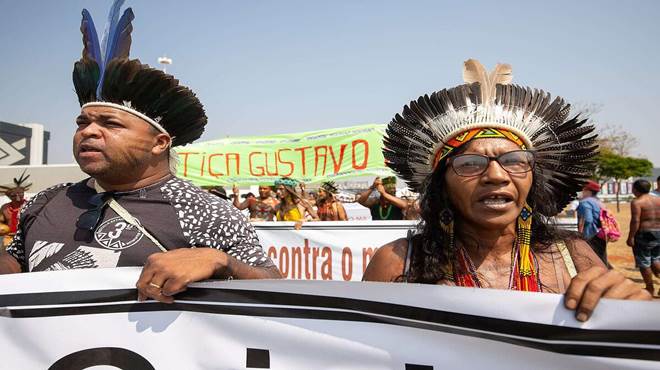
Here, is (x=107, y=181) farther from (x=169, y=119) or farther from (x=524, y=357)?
(x=524, y=357)

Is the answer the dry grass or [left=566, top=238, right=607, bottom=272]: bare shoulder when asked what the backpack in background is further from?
[left=566, top=238, right=607, bottom=272]: bare shoulder

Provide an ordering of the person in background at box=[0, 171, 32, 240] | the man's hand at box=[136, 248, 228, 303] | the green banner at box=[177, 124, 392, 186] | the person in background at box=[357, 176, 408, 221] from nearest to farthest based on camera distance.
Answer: the man's hand at box=[136, 248, 228, 303]
the green banner at box=[177, 124, 392, 186]
the person in background at box=[357, 176, 408, 221]
the person in background at box=[0, 171, 32, 240]

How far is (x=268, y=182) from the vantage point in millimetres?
7973

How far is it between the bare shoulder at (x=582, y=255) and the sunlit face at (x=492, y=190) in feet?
0.83

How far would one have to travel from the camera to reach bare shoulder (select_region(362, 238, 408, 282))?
68.3 inches

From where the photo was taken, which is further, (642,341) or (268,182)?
(268,182)

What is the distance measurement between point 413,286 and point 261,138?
7007 millimetres

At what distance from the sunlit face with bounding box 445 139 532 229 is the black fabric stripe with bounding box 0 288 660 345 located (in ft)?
1.49

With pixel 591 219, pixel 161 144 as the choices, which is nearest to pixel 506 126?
pixel 161 144

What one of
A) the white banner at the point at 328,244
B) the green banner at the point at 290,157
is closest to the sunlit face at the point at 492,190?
the white banner at the point at 328,244

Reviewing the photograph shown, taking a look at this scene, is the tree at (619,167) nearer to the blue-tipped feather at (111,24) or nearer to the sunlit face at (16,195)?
the sunlit face at (16,195)

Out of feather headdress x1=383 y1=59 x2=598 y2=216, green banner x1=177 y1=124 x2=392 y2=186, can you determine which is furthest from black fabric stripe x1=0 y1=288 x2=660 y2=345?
green banner x1=177 y1=124 x2=392 y2=186

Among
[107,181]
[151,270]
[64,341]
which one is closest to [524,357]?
[151,270]

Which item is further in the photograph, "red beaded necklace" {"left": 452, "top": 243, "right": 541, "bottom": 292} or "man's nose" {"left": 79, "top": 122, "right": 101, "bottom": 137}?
"man's nose" {"left": 79, "top": 122, "right": 101, "bottom": 137}
